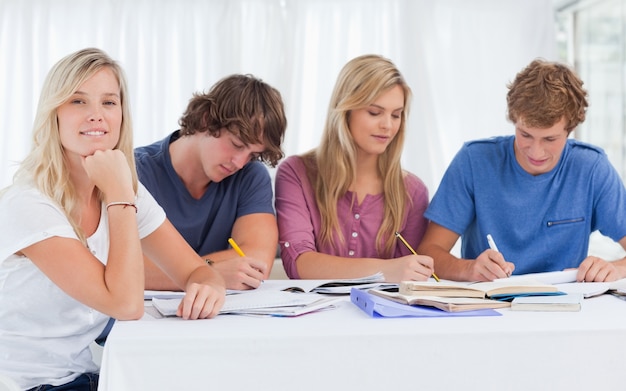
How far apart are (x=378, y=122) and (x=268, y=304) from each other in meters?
1.02

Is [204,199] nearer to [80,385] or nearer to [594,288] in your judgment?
[80,385]

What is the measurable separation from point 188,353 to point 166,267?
559 mm

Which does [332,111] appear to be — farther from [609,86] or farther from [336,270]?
[609,86]

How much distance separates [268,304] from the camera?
158 centimetres

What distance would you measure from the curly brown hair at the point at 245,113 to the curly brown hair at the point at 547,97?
0.71 metres

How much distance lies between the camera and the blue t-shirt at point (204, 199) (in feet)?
7.84

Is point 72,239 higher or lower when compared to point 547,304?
higher

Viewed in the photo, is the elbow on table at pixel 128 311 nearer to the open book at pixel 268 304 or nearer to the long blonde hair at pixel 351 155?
the open book at pixel 268 304

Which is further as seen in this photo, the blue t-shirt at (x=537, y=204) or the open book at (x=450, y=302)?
the blue t-shirt at (x=537, y=204)

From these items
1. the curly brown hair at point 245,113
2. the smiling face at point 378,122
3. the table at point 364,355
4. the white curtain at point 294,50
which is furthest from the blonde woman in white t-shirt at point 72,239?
the white curtain at point 294,50

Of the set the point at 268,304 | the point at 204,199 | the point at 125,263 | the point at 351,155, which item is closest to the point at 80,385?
the point at 125,263

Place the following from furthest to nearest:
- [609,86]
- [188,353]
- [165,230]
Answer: [609,86] < [165,230] < [188,353]

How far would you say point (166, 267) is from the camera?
1.86 meters

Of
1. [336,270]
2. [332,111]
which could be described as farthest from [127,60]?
[336,270]
